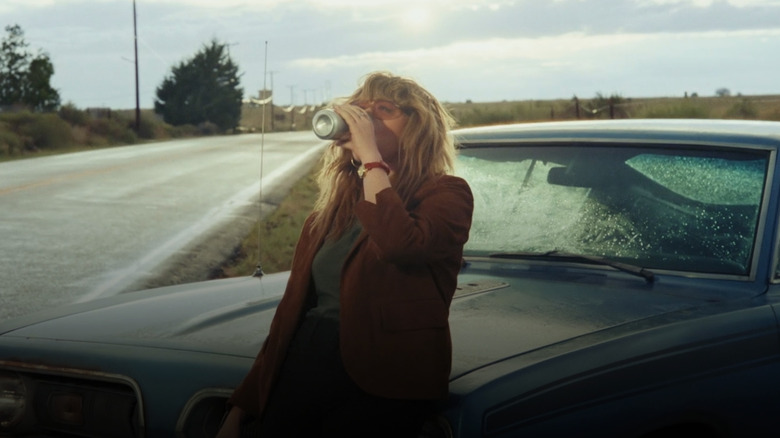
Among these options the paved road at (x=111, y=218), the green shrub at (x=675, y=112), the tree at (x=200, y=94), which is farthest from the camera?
the tree at (x=200, y=94)

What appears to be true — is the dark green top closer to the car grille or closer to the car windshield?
the car grille

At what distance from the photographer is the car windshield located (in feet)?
13.1

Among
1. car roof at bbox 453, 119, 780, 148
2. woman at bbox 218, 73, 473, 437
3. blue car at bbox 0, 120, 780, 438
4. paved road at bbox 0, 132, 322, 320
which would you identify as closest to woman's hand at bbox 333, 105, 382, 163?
woman at bbox 218, 73, 473, 437

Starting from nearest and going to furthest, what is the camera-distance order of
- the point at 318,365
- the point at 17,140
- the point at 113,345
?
the point at 318,365
the point at 113,345
the point at 17,140

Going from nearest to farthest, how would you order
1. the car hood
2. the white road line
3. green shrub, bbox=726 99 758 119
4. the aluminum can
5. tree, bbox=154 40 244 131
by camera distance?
the aluminum can, the car hood, the white road line, green shrub, bbox=726 99 758 119, tree, bbox=154 40 244 131

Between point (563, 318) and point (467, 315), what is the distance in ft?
0.88

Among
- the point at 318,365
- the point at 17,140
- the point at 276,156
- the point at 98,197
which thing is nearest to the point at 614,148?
the point at 318,365

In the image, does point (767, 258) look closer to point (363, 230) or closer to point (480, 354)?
point (480, 354)

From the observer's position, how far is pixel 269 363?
2891 millimetres

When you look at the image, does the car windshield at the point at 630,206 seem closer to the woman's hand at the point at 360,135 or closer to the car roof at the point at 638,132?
the car roof at the point at 638,132

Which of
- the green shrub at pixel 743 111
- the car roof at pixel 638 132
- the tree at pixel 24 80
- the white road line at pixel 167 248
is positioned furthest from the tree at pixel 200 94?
the car roof at pixel 638 132

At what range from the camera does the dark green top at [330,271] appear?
9.68ft

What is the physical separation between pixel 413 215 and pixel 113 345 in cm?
101

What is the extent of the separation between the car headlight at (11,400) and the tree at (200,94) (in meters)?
74.0
